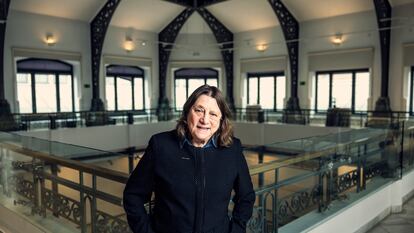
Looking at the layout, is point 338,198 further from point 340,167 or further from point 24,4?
point 24,4

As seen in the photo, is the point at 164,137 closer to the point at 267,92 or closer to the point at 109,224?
the point at 109,224

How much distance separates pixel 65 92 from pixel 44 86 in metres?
0.85

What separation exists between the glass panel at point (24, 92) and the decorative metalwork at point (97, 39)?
2.24 m

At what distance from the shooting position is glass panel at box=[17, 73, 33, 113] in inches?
475

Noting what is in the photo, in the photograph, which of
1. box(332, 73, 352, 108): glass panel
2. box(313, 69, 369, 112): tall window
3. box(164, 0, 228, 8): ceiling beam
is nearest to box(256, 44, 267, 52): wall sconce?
box(313, 69, 369, 112): tall window

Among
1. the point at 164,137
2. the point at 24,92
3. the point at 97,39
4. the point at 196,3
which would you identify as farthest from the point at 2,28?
the point at 164,137

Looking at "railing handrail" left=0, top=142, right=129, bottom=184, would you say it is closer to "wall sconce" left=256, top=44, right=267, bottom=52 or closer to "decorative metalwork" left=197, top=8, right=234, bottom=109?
"decorative metalwork" left=197, top=8, right=234, bottom=109

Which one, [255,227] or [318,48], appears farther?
[318,48]

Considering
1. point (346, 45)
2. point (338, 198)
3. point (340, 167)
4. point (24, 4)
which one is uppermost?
point (24, 4)

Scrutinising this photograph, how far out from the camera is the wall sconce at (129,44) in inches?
563

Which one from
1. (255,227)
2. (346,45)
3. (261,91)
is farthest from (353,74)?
(255,227)

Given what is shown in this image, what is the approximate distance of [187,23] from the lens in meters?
15.4

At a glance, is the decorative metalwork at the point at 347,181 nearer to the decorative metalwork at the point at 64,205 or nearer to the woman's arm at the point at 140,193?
the decorative metalwork at the point at 64,205

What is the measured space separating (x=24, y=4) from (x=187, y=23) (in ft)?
21.8
